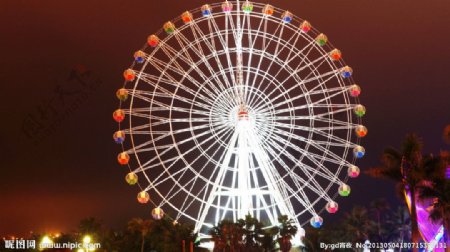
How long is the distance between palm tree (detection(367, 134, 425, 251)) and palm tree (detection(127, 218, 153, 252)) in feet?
111

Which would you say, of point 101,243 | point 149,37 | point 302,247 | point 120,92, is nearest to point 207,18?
point 149,37

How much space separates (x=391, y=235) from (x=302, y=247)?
19789 millimetres

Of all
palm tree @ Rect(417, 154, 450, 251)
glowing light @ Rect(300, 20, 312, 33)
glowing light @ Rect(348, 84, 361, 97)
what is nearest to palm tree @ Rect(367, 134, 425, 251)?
palm tree @ Rect(417, 154, 450, 251)

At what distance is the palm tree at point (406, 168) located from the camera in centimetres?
3516

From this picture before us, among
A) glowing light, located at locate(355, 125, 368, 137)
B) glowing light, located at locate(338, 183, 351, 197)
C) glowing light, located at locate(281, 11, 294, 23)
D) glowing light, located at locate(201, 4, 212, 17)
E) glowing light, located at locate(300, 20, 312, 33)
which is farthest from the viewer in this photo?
glowing light, located at locate(300, 20, 312, 33)

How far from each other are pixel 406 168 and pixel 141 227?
35.8 meters

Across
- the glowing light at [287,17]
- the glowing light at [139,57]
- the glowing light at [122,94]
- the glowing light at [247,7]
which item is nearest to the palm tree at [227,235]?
the glowing light at [122,94]

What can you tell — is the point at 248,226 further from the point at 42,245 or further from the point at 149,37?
the point at 42,245

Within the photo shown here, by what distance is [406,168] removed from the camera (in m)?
35.6

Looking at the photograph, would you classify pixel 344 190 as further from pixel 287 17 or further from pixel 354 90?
pixel 287 17

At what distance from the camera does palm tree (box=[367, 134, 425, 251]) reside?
115 ft

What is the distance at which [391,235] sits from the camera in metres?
79.9

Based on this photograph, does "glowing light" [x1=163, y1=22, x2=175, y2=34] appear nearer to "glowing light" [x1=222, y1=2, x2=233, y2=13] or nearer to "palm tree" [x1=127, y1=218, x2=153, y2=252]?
"glowing light" [x1=222, y1=2, x2=233, y2=13]

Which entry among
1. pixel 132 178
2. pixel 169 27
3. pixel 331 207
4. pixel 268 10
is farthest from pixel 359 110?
pixel 132 178
